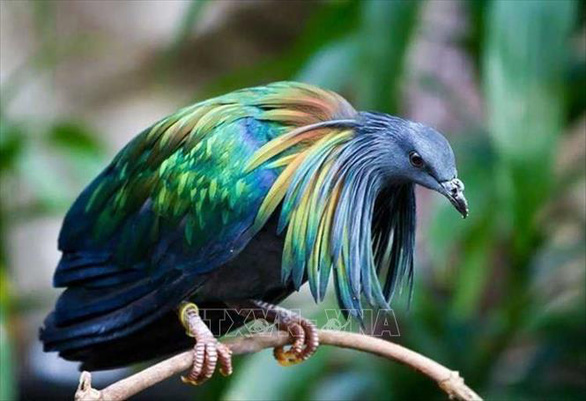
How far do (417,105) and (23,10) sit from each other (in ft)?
3.25

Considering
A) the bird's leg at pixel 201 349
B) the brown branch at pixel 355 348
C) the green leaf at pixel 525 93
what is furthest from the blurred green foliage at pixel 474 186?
the bird's leg at pixel 201 349

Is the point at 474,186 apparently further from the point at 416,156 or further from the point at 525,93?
the point at 416,156

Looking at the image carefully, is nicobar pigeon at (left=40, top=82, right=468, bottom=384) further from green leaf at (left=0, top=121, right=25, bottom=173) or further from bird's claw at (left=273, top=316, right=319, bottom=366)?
green leaf at (left=0, top=121, right=25, bottom=173)

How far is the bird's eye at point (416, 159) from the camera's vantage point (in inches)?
25.2

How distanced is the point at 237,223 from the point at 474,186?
70 cm

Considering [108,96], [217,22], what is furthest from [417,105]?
[108,96]

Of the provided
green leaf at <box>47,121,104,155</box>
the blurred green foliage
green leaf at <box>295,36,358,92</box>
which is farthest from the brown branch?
green leaf at <box>47,121,104,155</box>

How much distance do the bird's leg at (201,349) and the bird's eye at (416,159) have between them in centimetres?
19

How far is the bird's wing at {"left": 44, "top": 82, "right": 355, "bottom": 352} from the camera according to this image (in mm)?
674

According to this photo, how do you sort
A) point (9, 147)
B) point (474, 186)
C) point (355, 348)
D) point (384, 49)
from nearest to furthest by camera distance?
point (355, 348)
point (384, 49)
point (474, 186)
point (9, 147)

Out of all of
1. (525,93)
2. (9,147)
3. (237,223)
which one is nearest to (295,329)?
(237,223)

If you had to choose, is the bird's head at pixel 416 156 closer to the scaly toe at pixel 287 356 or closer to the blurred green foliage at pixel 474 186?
the scaly toe at pixel 287 356

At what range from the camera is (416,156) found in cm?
64

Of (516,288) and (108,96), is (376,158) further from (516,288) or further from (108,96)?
(108,96)
